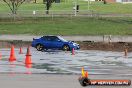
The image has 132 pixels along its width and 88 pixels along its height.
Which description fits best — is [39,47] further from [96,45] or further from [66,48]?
[96,45]

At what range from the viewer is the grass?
46.6m

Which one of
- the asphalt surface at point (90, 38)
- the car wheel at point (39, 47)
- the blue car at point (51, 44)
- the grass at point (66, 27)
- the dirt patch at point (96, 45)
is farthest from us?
the grass at point (66, 27)

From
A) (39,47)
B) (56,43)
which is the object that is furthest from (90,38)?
(39,47)

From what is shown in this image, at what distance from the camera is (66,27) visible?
167ft

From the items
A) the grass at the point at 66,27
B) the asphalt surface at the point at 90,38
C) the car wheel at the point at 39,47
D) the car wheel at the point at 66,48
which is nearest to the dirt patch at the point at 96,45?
the asphalt surface at the point at 90,38

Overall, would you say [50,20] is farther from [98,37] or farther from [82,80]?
[82,80]

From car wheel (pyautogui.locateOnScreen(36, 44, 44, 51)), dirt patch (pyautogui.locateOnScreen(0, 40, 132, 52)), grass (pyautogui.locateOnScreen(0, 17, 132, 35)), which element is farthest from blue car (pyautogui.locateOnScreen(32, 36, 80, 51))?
grass (pyautogui.locateOnScreen(0, 17, 132, 35))

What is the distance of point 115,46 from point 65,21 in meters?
18.6

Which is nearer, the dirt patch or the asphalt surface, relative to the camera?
the dirt patch

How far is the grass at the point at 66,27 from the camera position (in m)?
46.6

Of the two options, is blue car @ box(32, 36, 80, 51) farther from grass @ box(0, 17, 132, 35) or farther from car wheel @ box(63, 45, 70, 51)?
grass @ box(0, 17, 132, 35)

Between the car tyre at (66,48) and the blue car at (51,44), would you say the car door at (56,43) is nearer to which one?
the blue car at (51,44)

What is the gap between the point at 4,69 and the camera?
19172 millimetres

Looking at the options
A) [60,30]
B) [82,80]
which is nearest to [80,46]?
[60,30]
